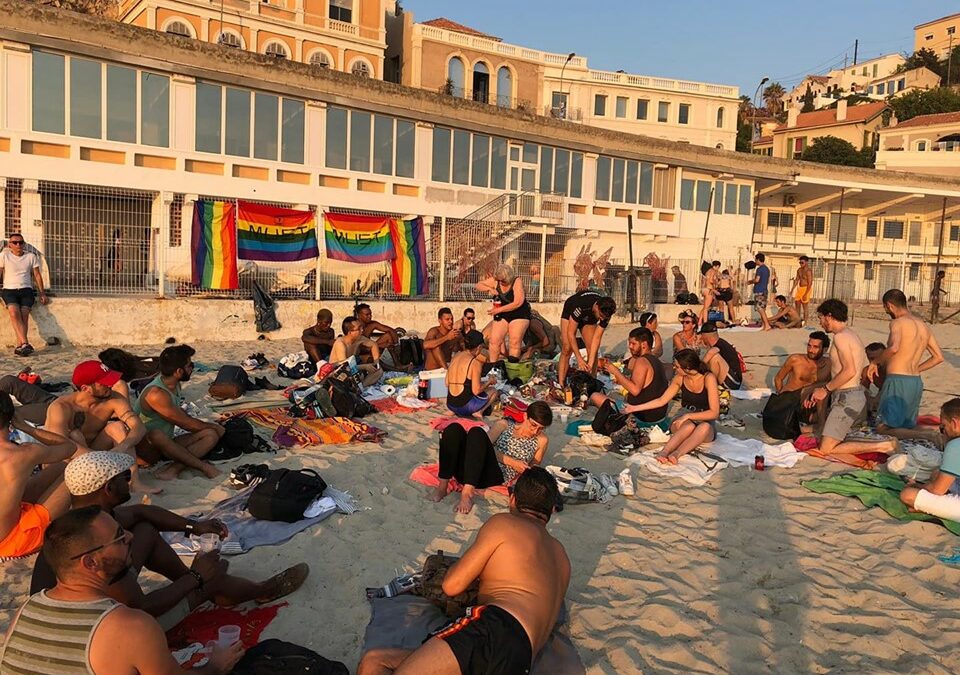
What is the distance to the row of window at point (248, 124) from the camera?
18250 millimetres

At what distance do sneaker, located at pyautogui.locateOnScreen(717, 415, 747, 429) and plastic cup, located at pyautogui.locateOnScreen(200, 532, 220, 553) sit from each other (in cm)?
599

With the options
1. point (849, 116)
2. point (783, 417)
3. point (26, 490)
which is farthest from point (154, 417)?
point (849, 116)

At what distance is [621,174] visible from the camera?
87.1ft

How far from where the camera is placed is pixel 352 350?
378 inches

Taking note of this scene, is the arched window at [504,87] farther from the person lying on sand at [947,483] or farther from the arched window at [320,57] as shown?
the person lying on sand at [947,483]

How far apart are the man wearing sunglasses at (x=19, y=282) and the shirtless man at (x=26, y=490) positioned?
7.53 meters

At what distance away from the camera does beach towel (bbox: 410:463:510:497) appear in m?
5.45

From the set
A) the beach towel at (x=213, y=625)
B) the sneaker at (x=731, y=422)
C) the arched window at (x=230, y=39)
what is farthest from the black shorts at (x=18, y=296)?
the arched window at (x=230, y=39)

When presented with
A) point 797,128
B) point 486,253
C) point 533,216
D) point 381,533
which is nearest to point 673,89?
point 797,128

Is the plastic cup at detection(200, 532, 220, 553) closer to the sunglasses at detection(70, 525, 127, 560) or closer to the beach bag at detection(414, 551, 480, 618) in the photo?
the beach bag at detection(414, 551, 480, 618)

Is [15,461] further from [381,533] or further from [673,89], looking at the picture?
[673,89]

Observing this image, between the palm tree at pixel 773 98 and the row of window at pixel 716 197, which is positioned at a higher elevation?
the palm tree at pixel 773 98

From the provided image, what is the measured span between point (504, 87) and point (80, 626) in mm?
40340

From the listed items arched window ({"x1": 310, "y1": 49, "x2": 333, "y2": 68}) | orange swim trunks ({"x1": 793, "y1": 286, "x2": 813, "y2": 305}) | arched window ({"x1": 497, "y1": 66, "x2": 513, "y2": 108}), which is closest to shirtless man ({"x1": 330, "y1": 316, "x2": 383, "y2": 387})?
orange swim trunks ({"x1": 793, "y1": 286, "x2": 813, "y2": 305})
